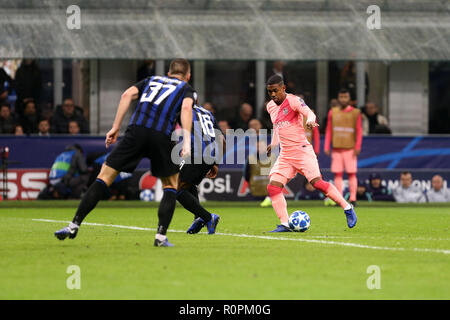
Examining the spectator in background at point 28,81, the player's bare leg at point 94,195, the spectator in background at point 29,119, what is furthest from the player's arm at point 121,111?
the spectator in background at point 28,81

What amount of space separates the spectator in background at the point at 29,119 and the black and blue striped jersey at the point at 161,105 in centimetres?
1294

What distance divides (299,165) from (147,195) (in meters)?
9.09

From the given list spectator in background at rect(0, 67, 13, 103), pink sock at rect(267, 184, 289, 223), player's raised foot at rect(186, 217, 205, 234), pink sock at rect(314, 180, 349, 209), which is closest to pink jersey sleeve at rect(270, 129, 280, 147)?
pink sock at rect(267, 184, 289, 223)

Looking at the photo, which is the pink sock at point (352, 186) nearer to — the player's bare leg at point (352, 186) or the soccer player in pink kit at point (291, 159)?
the player's bare leg at point (352, 186)

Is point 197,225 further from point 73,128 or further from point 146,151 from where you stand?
point 73,128

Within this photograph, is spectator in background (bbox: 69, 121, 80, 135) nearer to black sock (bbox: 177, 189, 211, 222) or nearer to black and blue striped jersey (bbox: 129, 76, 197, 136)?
black sock (bbox: 177, 189, 211, 222)

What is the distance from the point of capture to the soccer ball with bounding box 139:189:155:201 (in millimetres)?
21062

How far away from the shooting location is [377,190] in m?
21.6

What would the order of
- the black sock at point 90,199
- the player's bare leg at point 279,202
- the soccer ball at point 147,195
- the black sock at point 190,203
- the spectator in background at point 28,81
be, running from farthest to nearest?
the spectator in background at point 28,81, the soccer ball at point 147,195, the player's bare leg at point 279,202, the black sock at point 190,203, the black sock at point 90,199

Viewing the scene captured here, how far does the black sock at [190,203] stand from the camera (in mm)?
11539

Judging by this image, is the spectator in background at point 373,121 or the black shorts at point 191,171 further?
the spectator in background at point 373,121

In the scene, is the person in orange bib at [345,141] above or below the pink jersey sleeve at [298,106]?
below

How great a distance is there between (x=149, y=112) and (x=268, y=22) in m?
14.7
